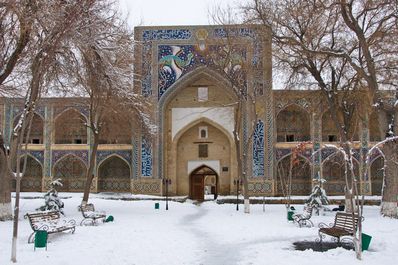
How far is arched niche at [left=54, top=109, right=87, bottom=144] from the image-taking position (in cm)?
2756

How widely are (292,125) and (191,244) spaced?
18883 mm

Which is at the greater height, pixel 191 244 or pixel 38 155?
pixel 38 155

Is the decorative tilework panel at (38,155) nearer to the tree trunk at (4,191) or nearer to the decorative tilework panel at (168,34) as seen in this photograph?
the decorative tilework panel at (168,34)

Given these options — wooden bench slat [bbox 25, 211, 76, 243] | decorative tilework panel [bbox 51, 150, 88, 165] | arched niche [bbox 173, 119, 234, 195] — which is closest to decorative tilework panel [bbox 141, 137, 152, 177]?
arched niche [bbox 173, 119, 234, 195]

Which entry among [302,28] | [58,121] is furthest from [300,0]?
[58,121]

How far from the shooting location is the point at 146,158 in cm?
2508

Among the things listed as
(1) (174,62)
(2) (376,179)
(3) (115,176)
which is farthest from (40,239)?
(2) (376,179)

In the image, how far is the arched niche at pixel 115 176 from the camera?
92.3 feet

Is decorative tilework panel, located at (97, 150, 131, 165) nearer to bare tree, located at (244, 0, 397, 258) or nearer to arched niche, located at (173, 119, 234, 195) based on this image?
arched niche, located at (173, 119, 234, 195)

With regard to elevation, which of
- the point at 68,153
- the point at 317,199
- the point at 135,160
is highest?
the point at 68,153

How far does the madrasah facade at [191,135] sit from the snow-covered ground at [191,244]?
10.7 m

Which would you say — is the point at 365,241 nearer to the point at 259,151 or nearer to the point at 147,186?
the point at 259,151

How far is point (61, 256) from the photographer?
7906mm

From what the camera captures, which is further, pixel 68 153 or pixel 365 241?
pixel 68 153
